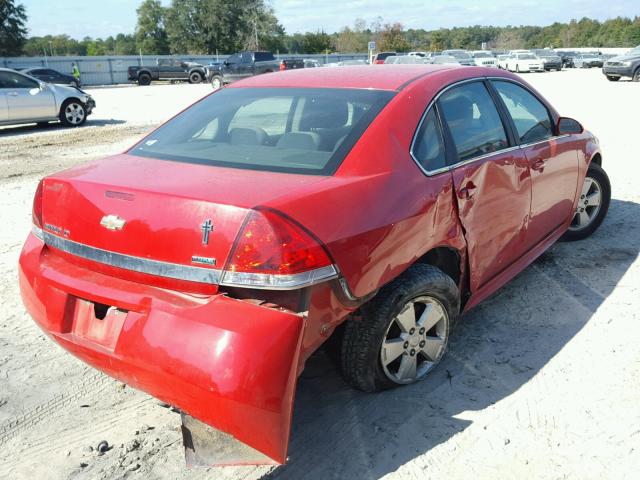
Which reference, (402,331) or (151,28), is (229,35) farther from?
(402,331)

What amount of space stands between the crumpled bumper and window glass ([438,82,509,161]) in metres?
1.64

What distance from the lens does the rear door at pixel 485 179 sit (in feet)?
10.7

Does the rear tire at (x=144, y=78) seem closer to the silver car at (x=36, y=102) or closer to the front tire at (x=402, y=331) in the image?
the silver car at (x=36, y=102)

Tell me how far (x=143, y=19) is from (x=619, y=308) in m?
87.4

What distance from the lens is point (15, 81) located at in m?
13.5

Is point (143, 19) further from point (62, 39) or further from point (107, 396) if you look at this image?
point (107, 396)

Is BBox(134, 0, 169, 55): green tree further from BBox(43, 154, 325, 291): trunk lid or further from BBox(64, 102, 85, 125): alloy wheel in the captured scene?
BBox(43, 154, 325, 291): trunk lid

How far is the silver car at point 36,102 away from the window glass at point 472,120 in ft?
41.7

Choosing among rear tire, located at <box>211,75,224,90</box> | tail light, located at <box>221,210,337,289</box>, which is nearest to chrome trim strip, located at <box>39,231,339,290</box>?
tail light, located at <box>221,210,337,289</box>

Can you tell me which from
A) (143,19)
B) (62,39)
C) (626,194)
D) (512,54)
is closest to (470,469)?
(626,194)

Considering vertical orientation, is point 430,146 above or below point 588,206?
above

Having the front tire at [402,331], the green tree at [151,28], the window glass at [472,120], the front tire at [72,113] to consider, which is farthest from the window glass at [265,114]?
the green tree at [151,28]

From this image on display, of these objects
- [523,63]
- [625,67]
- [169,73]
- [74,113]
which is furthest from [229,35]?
[74,113]

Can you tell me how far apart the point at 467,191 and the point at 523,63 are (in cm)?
4187
